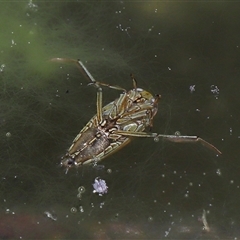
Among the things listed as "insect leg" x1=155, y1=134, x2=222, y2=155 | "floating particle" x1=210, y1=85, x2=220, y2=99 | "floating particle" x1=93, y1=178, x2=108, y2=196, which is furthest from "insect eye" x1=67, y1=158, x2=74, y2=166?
"floating particle" x1=210, y1=85, x2=220, y2=99

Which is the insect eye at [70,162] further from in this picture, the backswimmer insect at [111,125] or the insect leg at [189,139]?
the insect leg at [189,139]

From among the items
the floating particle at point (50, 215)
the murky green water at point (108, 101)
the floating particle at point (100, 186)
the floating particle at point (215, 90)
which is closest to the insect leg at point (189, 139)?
the murky green water at point (108, 101)

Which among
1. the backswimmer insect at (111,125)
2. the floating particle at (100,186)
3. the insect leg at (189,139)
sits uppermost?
the backswimmer insect at (111,125)

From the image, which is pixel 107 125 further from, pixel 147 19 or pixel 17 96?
pixel 147 19

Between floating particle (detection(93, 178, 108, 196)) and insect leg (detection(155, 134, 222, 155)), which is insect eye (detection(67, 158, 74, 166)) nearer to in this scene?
floating particle (detection(93, 178, 108, 196))

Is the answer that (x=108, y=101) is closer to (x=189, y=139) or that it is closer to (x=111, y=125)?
(x=111, y=125)

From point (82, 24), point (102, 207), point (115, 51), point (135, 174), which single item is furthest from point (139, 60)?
point (102, 207)

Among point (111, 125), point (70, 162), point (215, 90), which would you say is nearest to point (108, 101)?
point (111, 125)
